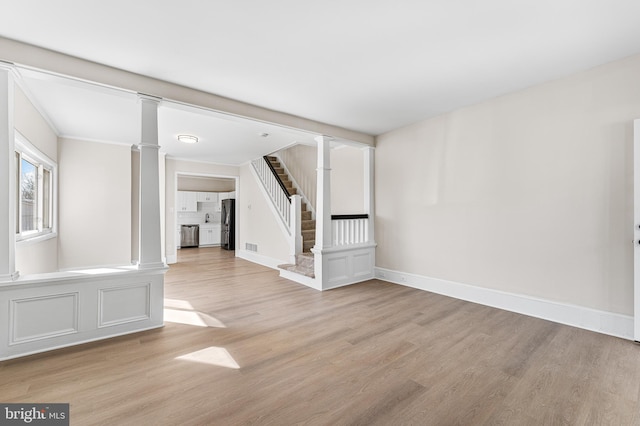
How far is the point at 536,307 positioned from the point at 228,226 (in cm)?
795

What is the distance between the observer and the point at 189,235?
9.78m

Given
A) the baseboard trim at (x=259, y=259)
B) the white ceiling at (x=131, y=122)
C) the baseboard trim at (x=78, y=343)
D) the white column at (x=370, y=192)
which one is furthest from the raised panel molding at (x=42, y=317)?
the white column at (x=370, y=192)

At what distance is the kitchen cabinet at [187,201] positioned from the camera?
969 centimetres

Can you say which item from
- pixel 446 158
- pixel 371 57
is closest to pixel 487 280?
pixel 446 158

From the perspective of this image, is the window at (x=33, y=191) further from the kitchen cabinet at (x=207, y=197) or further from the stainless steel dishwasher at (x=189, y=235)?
the kitchen cabinet at (x=207, y=197)

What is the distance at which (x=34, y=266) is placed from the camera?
3953 millimetres

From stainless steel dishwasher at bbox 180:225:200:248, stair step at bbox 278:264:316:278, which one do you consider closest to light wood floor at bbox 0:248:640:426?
stair step at bbox 278:264:316:278

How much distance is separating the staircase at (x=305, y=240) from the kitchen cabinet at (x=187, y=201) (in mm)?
4088

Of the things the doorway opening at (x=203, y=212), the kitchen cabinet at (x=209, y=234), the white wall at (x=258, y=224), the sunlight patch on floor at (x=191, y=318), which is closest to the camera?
the sunlight patch on floor at (x=191, y=318)

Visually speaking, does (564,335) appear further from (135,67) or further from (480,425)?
(135,67)

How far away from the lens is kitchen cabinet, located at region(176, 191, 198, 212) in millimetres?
9688

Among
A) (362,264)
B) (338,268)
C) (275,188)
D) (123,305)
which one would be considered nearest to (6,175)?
(123,305)

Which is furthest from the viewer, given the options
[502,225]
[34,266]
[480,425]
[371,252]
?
[371,252]

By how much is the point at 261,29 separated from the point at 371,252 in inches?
151
